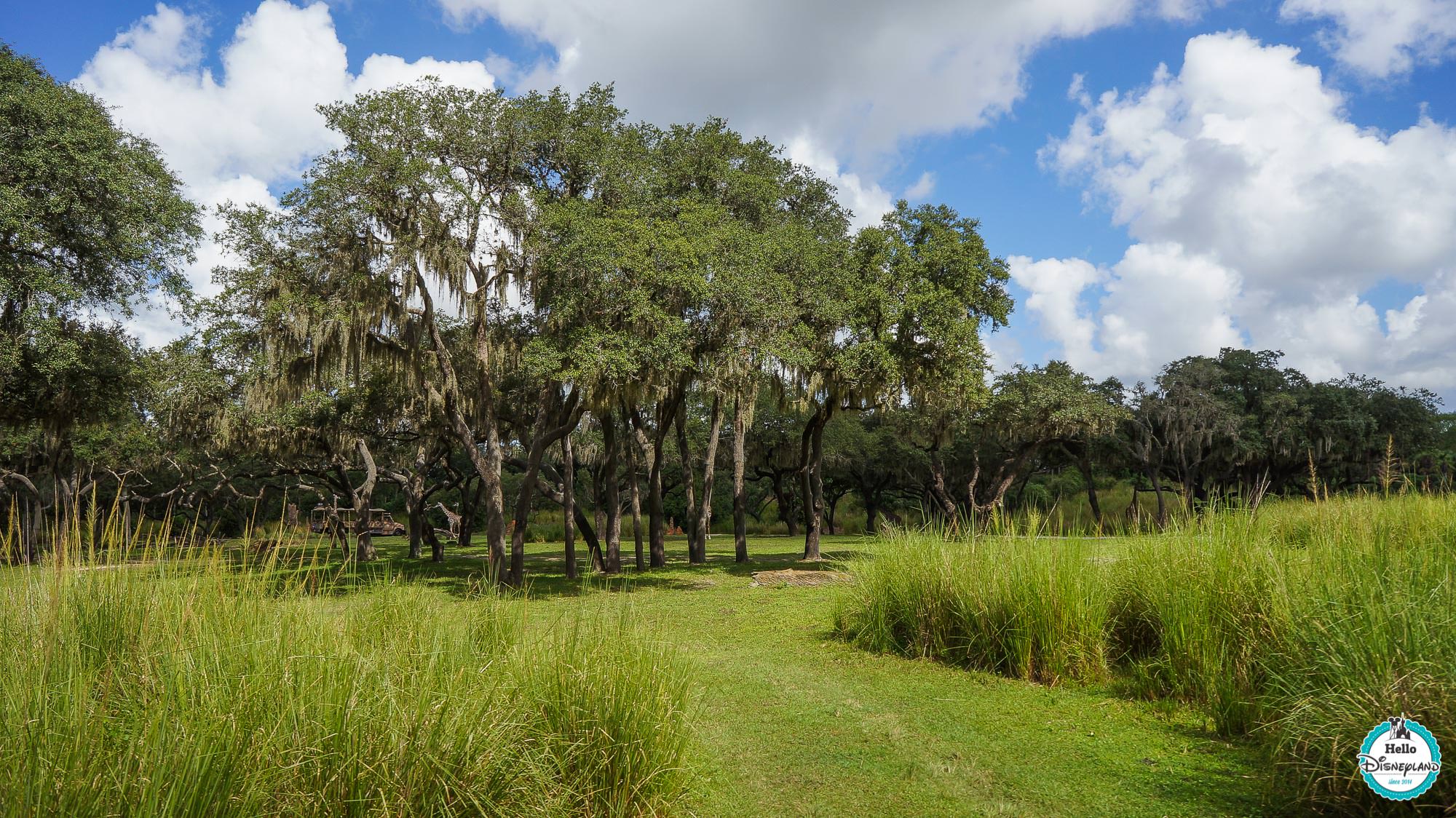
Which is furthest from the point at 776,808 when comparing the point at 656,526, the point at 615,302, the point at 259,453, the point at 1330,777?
the point at 259,453

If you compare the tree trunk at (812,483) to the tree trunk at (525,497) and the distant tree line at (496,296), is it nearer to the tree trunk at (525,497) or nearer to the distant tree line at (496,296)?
the distant tree line at (496,296)

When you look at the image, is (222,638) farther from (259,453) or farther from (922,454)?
(922,454)

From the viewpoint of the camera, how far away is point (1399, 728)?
3.53 meters

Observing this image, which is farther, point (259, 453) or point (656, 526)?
point (259, 453)

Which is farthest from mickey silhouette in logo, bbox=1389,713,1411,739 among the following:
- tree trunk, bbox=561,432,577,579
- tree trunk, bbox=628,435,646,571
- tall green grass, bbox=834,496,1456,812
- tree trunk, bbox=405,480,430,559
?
tree trunk, bbox=405,480,430,559

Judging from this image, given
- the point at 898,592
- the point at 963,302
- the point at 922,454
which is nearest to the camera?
the point at 898,592

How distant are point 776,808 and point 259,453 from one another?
72.0ft

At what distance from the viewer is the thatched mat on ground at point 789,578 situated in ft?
47.1

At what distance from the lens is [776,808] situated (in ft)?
14.3

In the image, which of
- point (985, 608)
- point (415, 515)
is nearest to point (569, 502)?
point (985, 608)

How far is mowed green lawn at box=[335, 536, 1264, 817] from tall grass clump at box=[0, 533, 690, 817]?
486mm

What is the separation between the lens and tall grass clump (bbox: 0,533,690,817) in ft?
8.26

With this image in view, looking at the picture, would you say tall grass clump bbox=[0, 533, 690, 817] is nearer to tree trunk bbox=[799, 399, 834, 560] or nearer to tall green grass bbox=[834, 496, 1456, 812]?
tall green grass bbox=[834, 496, 1456, 812]

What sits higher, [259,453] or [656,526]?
[259,453]
